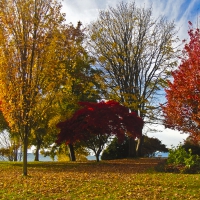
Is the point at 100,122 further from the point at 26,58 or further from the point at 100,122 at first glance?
the point at 26,58

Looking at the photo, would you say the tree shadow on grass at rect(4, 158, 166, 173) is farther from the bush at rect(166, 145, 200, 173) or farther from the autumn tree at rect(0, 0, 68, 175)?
the autumn tree at rect(0, 0, 68, 175)

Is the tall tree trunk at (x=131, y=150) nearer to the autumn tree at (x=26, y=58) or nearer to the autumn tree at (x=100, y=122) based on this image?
the autumn tree at (x=100, y=122)

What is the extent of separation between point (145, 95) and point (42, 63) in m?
13.1

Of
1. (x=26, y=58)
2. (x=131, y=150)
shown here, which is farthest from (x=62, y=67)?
(x=131, y=150)

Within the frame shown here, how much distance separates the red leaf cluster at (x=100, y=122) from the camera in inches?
651

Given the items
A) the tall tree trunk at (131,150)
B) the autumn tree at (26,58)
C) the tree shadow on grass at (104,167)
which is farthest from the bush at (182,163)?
the tall tree trunk at (131,150)

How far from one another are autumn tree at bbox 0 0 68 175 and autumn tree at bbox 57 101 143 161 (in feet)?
14.0

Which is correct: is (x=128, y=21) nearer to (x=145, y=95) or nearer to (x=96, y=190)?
(x=145, y=95)

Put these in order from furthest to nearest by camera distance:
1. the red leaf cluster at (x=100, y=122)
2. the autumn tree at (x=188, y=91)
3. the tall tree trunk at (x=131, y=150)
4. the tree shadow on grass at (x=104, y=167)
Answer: the tall tree trunk at (x=131, y=150) → the red leaf cluster at (x=100, y=122) → the tree shadow on grass at (x=104, y=167) → the autumn tree at (x=188, y=91)

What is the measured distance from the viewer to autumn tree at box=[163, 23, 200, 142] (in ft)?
39.7

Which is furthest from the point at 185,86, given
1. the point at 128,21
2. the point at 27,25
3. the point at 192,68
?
the point at 128,21

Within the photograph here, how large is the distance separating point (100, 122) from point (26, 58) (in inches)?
227

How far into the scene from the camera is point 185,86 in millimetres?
12641

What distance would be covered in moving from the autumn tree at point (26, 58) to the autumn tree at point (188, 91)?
525 centimetres
